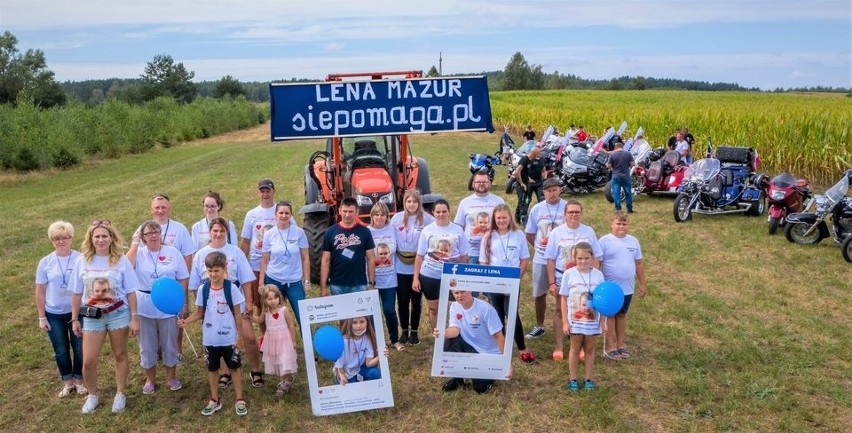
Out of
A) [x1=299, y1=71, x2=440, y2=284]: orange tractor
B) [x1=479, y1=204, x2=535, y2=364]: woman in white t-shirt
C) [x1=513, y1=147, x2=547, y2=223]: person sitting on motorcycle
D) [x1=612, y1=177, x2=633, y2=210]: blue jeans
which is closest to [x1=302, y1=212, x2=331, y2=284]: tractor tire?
[x1=299, y1=71, x2=440, y2=284]: orange tractor

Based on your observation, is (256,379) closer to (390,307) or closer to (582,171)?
(390,307)

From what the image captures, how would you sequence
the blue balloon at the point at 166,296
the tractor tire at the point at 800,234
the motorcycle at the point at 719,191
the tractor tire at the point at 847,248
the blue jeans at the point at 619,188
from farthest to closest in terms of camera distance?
the blue jeans at the point at 619,188, the motorcycle at the point at 719,191, the tractor tire at the point at 800,234, the tractor tire at the point at 847,248, the blue balloon at the point at 166,296

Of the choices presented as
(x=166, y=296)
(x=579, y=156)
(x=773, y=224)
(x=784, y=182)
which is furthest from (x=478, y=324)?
(x=579, y=156)

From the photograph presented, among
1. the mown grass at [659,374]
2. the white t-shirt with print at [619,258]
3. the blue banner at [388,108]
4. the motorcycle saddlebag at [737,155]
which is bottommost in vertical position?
the mown grass at [659,374]

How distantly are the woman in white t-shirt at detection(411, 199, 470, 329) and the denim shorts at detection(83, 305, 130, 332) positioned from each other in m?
2.39

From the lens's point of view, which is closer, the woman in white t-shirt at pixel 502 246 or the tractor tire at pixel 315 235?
the woman in white t-shirt at pixel 502 246

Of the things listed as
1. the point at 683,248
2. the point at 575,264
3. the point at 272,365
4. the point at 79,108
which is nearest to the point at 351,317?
the point at 272,365

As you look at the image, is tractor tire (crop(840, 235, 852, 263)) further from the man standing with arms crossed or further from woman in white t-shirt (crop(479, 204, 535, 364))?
the man standing with arms crossed

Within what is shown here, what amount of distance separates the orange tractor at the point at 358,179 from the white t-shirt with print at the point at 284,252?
69.4 inches

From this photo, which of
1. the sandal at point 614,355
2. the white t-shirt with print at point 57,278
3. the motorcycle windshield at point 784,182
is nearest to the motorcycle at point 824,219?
the motorcycle windshield at point 784,182

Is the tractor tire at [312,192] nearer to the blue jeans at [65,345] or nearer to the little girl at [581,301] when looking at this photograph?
the blue jeans at [65,345]

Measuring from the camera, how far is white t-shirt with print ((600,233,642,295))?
5422 mm

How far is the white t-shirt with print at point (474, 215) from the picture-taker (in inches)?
236

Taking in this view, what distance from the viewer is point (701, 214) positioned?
41.5ft
